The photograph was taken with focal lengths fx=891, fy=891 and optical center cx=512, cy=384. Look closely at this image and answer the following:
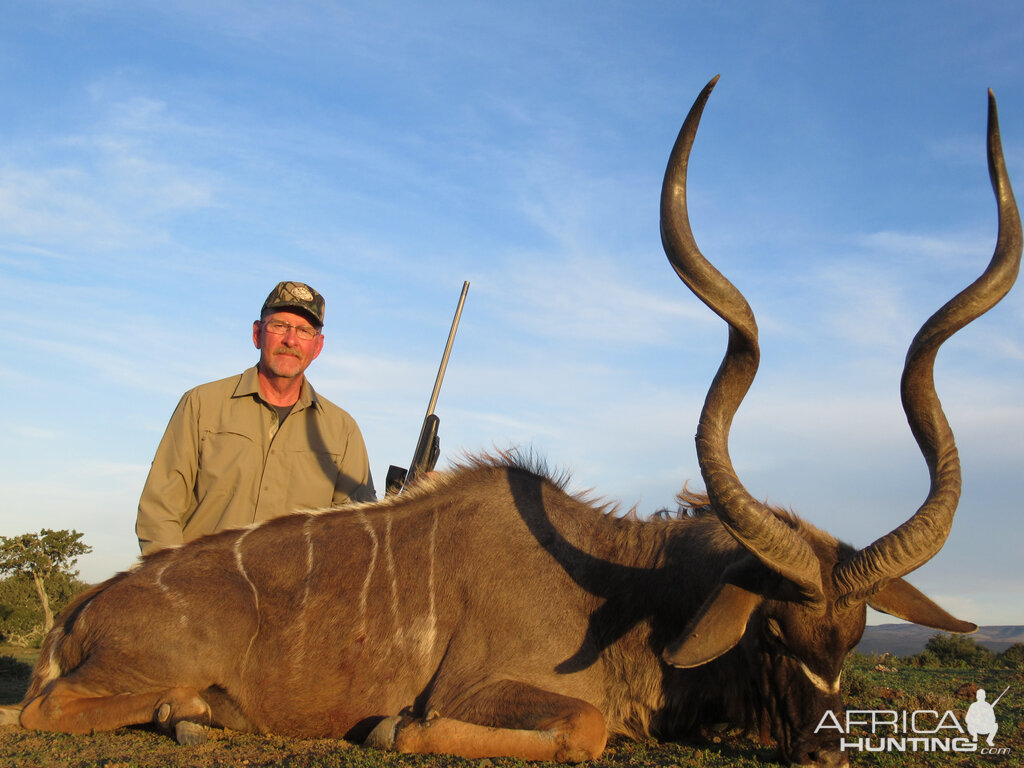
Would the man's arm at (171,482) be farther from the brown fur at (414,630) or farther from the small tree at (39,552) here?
the small tree at (39,552)

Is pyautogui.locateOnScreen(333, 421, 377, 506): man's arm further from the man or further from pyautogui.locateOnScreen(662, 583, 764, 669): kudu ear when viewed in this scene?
pyautogui.locateOnScreen(662, 583, 764, 669): kudu ear

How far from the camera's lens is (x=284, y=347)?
719cm

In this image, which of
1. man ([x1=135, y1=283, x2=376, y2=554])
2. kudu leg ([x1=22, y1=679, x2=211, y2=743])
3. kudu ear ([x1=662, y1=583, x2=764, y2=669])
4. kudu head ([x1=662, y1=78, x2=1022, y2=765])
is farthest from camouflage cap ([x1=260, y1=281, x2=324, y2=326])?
kudu ear ([x1=662, y1=583, x2=764, y2=669])

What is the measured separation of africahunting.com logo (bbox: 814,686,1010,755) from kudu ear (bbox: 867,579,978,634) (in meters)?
0.58

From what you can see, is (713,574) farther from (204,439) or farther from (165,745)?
(204,439)

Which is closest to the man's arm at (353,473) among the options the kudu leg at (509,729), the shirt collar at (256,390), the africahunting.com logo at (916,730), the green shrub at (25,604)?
the shirt collar at (256,390)

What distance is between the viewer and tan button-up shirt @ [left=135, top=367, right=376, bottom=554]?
673 centimetres

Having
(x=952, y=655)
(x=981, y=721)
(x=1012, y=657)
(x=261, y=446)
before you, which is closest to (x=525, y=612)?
(x=981, y=721)

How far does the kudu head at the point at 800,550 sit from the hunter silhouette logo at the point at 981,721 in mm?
627

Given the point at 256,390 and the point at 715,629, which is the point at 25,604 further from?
the point at 715,629

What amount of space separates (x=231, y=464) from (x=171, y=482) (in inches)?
17.7

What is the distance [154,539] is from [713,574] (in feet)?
13.4

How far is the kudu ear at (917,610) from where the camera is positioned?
179 inches

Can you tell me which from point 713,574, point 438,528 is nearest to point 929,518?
point 713,574
